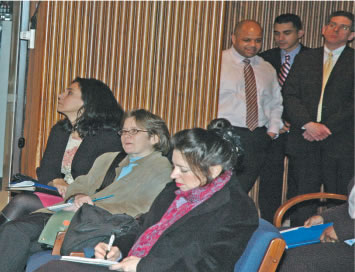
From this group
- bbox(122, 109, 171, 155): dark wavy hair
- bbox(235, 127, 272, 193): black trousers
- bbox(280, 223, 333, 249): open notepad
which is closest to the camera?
bbox(280, 223, 333, 249): open notepad

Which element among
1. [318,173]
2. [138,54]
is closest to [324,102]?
[318,173]

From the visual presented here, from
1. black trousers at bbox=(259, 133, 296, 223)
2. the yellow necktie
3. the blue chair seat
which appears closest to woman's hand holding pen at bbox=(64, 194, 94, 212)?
the blue chair seat

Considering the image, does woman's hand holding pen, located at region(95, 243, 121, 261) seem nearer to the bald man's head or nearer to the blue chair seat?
the blue chair seat

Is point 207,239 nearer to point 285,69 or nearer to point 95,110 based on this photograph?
point 95,110

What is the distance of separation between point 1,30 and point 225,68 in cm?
202

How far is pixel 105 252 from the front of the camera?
2900 mm

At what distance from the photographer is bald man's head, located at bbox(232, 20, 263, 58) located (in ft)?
17.0

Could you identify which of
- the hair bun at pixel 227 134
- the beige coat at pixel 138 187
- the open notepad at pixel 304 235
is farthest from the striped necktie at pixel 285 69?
the hair bun at pixel 227 134

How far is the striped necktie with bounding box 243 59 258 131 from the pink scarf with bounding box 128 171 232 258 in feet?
7.48

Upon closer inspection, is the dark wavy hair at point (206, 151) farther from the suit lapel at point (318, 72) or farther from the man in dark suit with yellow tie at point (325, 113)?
the suit lapel at point (318, 72)

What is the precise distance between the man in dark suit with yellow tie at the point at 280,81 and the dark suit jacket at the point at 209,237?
288 centimetres

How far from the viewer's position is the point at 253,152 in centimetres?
514

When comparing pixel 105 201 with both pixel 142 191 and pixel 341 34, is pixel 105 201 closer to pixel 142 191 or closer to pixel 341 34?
pixel 142 191

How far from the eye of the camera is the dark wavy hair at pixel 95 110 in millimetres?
4512
